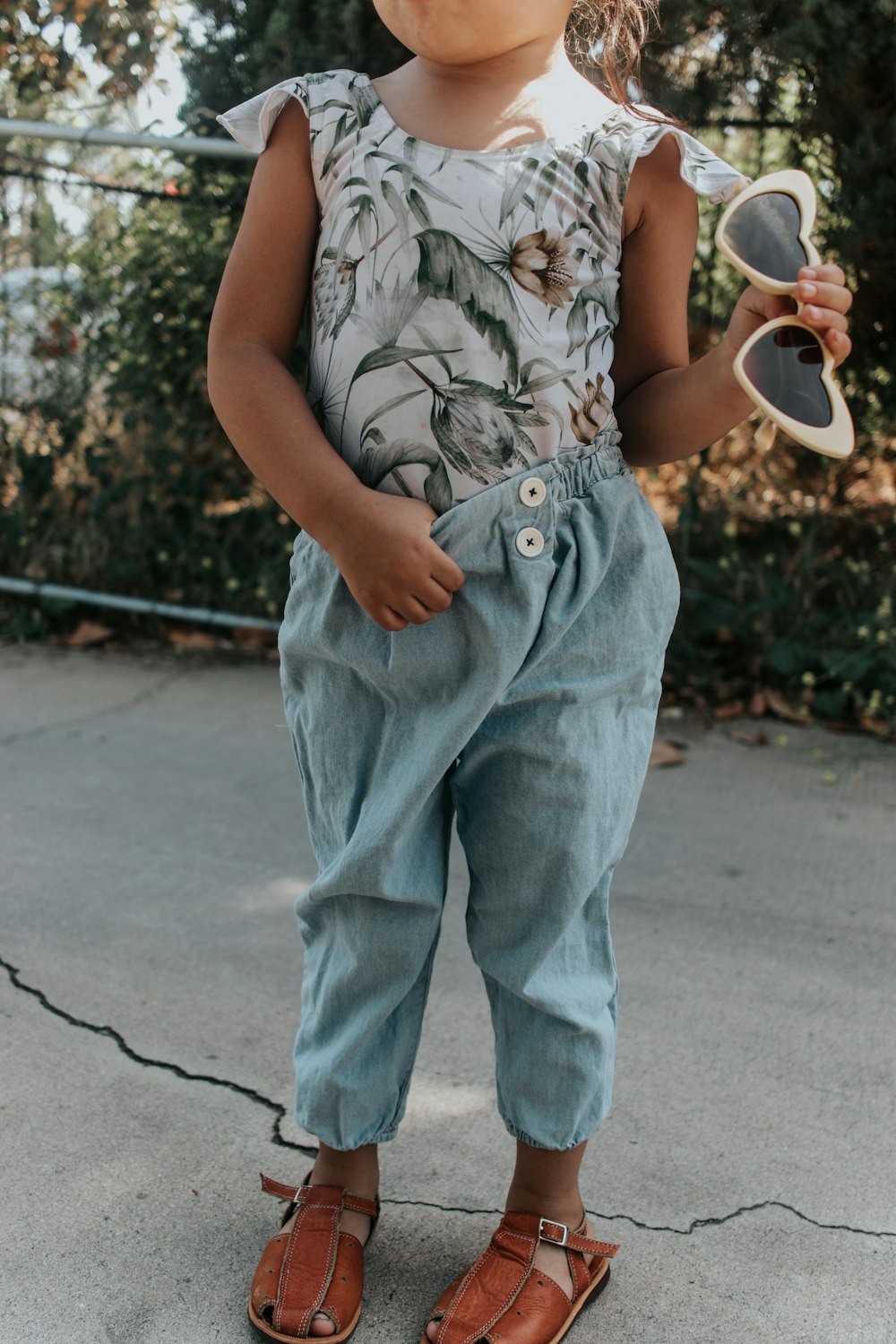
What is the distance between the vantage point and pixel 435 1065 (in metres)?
1.92

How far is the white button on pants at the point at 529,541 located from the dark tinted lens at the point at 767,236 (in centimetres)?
34

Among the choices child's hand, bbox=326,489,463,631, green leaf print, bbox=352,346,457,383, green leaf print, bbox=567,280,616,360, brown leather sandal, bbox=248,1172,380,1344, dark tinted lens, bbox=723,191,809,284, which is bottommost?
brown leather sandal, bbox=248,1172,380,1344

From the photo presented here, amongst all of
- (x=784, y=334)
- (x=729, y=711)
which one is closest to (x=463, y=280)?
(x=784, y=334)

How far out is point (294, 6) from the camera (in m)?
3.29

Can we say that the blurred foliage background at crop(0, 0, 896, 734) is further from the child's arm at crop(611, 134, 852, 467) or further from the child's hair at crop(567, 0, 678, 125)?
the child's arm at crop(611, 134, 852, 467)

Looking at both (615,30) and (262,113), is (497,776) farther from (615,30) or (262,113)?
(615,30)

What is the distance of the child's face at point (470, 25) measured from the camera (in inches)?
49.8

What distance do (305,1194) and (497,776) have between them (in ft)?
1.86

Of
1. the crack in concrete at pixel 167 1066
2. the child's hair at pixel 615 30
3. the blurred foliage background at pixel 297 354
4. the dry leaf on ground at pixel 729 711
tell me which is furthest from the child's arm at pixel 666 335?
the dry leaf on ground at pixel 729 711

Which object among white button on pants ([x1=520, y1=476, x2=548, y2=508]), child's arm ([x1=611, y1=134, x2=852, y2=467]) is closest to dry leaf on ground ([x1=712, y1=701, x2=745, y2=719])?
child's arm ([x1=611, y1=134, x2=852, y2=467])

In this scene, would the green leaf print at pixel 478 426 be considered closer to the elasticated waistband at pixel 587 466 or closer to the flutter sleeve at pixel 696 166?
the elasticated waistband at pixel 587 466

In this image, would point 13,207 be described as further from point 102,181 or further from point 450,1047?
point 450,1047

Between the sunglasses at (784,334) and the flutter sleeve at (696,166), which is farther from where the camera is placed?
the flutter sleeve at (696,166)

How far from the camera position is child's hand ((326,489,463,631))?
125 cm
